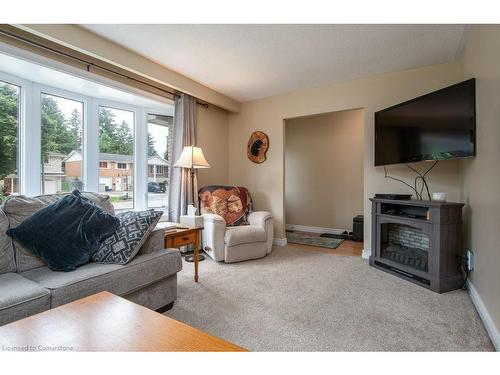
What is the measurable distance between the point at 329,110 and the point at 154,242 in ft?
9.31

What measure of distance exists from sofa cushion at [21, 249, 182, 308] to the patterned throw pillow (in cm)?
6

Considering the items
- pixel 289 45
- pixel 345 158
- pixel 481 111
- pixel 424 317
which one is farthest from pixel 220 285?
pixel 345 158

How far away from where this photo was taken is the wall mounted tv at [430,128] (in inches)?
79.4

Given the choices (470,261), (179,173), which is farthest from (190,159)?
(470,261)

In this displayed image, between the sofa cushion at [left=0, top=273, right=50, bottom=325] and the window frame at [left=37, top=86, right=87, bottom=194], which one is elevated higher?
the window frame at [left=37, top=86, right=87, bottom=194]

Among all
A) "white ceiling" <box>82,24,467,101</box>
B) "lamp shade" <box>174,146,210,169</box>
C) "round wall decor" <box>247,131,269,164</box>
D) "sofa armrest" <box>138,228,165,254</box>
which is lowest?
"sofa armrest" <box>138,228,165,254</box>

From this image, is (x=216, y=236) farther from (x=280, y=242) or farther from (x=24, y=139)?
(x=24, y=139)

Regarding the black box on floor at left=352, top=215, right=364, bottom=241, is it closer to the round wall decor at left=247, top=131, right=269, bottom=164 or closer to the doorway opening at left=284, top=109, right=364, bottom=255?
the doorway opening at left=284, top=109, right=364, bottom=255

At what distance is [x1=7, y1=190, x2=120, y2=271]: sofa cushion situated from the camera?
1574 mm

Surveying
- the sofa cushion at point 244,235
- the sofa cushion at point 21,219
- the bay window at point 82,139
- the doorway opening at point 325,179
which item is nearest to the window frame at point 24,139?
the bay window at point 82,139

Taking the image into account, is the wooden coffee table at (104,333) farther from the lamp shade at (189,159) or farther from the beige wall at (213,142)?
the beige wall at (213,142)

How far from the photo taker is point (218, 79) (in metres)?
3.28

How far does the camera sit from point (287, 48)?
8.16 feet

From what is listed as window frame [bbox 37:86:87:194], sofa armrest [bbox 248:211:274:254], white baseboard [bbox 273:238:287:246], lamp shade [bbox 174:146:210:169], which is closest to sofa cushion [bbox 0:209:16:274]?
window frame [bbox 37:86:87:194]
